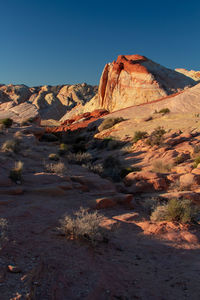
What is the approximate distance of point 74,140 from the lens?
24875mm

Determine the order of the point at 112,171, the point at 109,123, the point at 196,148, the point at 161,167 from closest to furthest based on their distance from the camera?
the point at 161,167 < the point at 112,171 < the point at 196,148 < the point at 109,123

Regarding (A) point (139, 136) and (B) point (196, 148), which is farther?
(A) point (139, 136)

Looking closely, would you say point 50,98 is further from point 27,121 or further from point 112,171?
point 112,171

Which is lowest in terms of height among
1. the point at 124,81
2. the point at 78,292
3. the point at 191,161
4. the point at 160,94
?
the point at 78,292

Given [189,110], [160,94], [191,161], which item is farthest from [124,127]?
[160,94]

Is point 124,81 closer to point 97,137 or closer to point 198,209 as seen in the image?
point 97,137

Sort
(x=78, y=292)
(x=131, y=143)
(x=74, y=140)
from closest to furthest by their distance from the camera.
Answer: (x=78, y=292)
(x=131, y=143)
(x=74, y=140)

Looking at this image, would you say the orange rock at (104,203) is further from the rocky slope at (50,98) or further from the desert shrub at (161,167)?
the rocky slope at (50,98)

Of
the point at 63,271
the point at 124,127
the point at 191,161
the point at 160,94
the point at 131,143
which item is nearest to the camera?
the point at 63,271

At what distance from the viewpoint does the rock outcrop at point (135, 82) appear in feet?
116

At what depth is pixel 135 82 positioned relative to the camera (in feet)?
120

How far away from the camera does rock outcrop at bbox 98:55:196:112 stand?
Result: 3550 cm

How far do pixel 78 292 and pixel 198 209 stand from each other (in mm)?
5527

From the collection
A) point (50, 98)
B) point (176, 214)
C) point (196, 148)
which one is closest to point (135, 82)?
point (196, 148)
